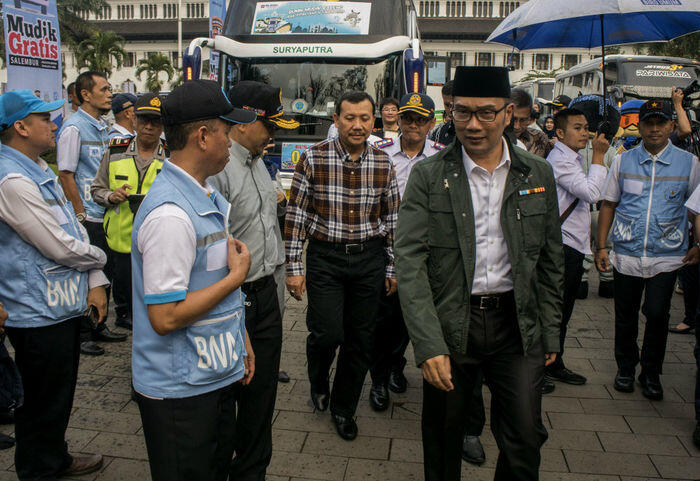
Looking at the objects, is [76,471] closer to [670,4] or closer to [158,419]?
[158,419]

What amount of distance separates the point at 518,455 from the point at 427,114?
2.52m

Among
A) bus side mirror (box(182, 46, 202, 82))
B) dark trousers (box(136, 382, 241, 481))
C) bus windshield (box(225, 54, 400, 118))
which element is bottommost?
dark trousers (box(136, 382, 241, 481))

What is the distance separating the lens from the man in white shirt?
4.39 m

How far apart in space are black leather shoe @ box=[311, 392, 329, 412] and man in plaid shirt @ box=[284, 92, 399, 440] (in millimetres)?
199

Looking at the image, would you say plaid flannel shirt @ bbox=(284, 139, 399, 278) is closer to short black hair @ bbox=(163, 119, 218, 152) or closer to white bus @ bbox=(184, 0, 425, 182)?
short black hair @ bbox=(163, 119, 218, 152)

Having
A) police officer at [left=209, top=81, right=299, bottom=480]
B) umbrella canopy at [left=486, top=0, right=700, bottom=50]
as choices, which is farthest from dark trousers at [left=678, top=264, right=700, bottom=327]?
police officer at [left=209, top=81, right=299, bottom=480]

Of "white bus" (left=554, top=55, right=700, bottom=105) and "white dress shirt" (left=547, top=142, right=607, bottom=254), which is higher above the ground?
"white bus" (left=554, top=55, right=700, bottom=105)

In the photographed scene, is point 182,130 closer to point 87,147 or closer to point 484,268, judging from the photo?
point 484,268

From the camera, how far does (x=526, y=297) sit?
270cm

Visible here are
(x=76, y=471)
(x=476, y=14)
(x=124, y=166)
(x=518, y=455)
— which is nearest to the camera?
(x=518, y=455)

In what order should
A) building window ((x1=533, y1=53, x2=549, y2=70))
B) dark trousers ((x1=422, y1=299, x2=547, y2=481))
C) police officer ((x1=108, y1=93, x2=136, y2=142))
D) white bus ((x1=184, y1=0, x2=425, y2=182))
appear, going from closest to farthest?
dark trousers ((x1=422, y1=299, x2=547, y2=481)), police officer ((x1=108, y1=93, x2=136, y2=142)), white bus ((x1=184, y1=0, x2=425, y2=182)), building window ((x1=533, y1=53, x2=549, y2=70))

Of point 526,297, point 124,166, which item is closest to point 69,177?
point 124,166

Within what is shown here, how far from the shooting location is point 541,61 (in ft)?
221

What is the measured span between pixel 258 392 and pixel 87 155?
3.35 meters
